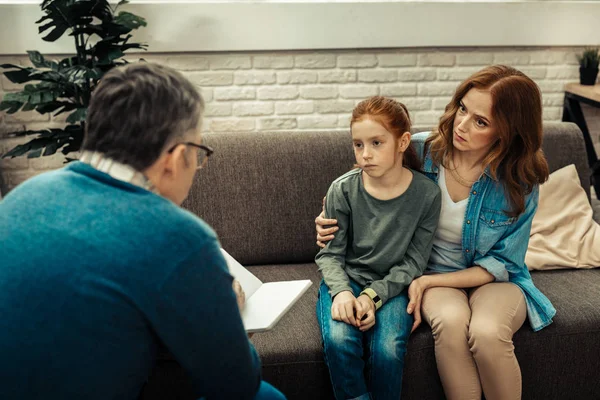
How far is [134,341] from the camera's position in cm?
96

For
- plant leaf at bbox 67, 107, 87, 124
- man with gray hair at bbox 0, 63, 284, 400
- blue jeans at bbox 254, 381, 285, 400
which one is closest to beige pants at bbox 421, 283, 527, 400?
blue jeans at bbox 254, 381, 285, 400

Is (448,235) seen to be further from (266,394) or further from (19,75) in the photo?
(19,75)

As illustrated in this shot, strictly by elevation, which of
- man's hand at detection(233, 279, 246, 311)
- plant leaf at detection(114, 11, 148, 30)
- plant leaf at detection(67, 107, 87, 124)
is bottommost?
man's hand at detection(233, 279, 246, 311)

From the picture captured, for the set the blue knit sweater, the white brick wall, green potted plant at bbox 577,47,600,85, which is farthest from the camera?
green potted plant at bbox 577,47,600,85

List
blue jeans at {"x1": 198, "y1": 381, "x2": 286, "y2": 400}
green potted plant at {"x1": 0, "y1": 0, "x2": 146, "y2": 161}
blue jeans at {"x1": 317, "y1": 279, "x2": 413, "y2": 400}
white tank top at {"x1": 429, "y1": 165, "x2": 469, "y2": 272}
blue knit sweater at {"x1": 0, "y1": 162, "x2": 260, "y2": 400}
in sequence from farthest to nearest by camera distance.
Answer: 1. green potted plant at {"x1": 0, "y1": 0, "x2": 146, "y2": 161}
2. white tank top at {"x1": 429, "y1": 165, "x2": 469, "y2": 272}
3. blue jeans at {"x1": 317, "y1": 279, "x2": 413, "y2": 400}
4. blue jeans at {"x1": 198, "y1": 381, "x2": 286, "y2": 400}
5. blue knit sweater at {"x1": 0, "y1": 162, "x2": 260, "y2": 400}

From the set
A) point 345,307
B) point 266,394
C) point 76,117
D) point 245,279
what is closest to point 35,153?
point 76,117

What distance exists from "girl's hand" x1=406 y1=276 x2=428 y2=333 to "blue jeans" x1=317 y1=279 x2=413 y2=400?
43 mm

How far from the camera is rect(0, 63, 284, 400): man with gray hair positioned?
2.99 ft

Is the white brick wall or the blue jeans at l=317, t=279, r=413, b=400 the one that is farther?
the white brick wall

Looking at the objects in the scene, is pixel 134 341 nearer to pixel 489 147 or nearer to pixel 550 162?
pixel 489 147

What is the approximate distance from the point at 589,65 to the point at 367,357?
2160 millimetres

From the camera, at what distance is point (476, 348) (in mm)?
1676

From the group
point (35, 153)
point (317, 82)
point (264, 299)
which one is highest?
point (317, 82)

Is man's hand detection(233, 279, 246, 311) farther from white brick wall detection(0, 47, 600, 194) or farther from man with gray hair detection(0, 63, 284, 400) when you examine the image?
white brick wall detection(0, 47, 600, 194)
